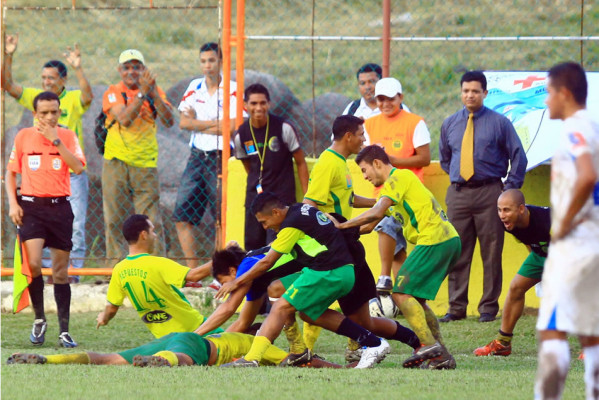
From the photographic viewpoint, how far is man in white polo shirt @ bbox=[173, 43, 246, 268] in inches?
451

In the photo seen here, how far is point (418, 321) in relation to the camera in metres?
7.83

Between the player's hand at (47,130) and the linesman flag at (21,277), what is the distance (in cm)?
93

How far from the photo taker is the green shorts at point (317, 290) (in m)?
7.73

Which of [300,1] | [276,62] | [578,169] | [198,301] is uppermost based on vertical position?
[300,1]

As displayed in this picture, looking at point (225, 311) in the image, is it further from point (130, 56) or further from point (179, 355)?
point (130, 56)

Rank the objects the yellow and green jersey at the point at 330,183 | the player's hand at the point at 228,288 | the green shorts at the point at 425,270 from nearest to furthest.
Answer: the player's hand at the point at 228,288, the green shorts at the point at 425,270, the yellow and green jersey at the point at 330,183

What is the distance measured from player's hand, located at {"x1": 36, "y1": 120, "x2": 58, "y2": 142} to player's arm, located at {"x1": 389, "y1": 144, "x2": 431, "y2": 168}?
3160 millimetres

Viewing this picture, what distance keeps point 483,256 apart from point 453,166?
0.91 metres

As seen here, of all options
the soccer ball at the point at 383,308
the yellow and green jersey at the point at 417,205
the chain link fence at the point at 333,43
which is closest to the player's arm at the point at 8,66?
the soccer ball at the point at 383,308

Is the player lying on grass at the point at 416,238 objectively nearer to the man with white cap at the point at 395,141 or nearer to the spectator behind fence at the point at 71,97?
the man with white cap at the point at 395,141

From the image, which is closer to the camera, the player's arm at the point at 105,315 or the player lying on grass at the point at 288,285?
the player's arm at the point at 105,315

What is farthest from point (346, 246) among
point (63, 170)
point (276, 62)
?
point (276, 62)

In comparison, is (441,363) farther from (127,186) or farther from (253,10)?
(253,10)

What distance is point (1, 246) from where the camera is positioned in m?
11.3
